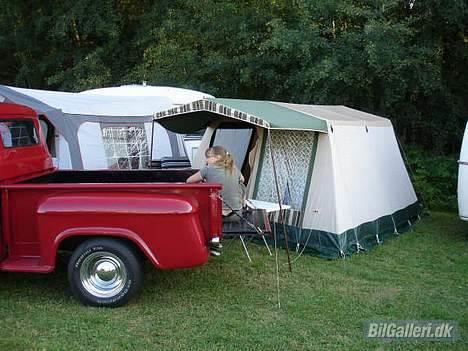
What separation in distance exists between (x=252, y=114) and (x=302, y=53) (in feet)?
16.0

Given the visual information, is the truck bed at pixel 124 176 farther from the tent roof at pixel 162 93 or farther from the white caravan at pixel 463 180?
the tent roof at pixel 162 93

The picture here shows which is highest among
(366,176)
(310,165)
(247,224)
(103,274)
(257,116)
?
(257,116)

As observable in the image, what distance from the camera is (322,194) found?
7258 mm

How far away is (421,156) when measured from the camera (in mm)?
12039

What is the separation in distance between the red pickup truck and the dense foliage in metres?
6.37

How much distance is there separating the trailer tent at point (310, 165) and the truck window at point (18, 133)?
1933 millimetres

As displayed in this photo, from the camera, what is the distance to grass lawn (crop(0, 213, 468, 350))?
14.6 feet

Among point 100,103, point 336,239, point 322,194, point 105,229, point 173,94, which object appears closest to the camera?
point 105,229

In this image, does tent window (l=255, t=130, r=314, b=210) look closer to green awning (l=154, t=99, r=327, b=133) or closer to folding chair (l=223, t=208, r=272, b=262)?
green awning (l=154, t=99, r=327, b=133)

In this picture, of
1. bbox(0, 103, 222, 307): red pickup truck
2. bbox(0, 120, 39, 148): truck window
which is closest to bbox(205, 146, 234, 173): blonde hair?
bbox(0, 103, 222, 307): red pickup truck

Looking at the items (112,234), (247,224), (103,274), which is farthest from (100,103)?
(112,234)

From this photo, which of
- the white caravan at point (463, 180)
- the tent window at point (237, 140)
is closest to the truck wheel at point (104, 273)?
the tent window at point (237, 140)

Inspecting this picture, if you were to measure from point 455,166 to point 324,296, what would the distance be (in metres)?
7.06

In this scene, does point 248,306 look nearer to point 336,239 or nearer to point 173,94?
point 336,239
